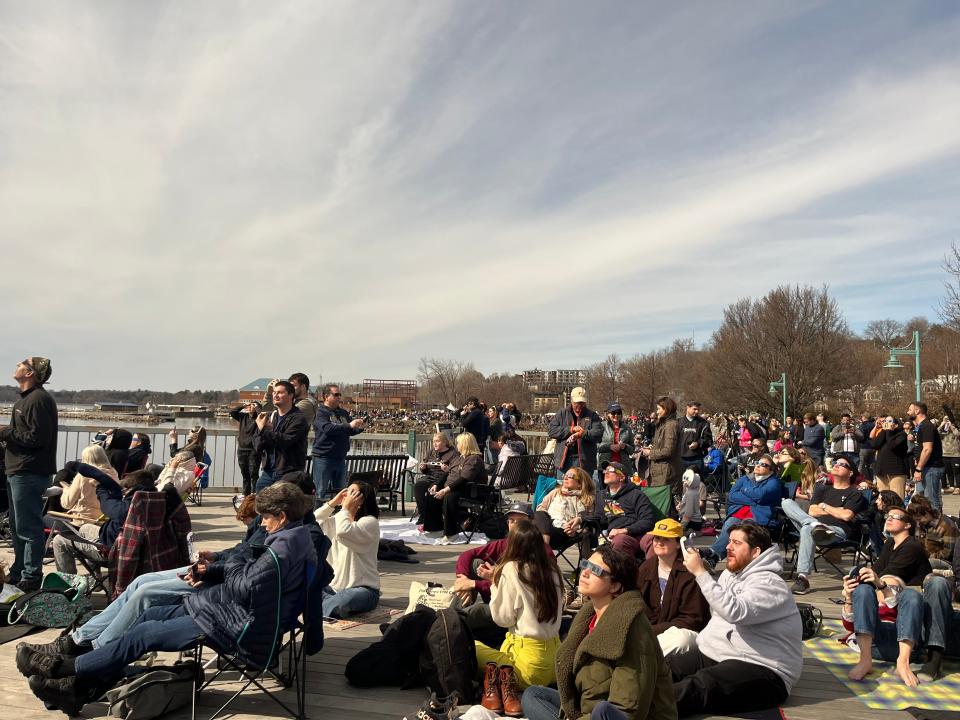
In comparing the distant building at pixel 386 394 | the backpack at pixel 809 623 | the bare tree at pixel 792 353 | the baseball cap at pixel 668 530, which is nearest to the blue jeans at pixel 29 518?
the baseball cap at pixel 668 530

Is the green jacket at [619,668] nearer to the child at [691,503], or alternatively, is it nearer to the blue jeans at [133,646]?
the blue jeans at [133,646]

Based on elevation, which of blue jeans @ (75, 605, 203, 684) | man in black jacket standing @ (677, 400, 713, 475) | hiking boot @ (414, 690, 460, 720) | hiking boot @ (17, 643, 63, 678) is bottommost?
hiking boot @ (414, 690, 460, 720)

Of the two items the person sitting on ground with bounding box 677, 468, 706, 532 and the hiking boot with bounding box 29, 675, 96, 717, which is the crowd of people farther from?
the person sitting on ground with bounding box 677, 468, 706, 532

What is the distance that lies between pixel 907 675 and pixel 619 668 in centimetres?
263

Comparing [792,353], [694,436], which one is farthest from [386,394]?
[694,436]

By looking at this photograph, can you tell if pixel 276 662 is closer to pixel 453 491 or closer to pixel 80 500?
pixel 80 500

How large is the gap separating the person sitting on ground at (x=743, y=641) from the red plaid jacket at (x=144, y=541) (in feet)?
11.1

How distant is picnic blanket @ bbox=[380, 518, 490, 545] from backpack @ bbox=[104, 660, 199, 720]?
216 inches

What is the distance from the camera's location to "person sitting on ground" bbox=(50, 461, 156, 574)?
5.63m

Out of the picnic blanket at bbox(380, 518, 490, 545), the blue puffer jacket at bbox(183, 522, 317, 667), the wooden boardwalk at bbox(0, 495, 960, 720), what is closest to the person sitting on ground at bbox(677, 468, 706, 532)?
the picnic blanket at bbox(380, 518, 490, 545)

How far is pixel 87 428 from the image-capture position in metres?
13.1

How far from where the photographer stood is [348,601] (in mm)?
5742

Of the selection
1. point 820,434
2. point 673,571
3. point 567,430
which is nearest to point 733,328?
point 820,434

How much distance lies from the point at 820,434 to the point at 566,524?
12.7 m
